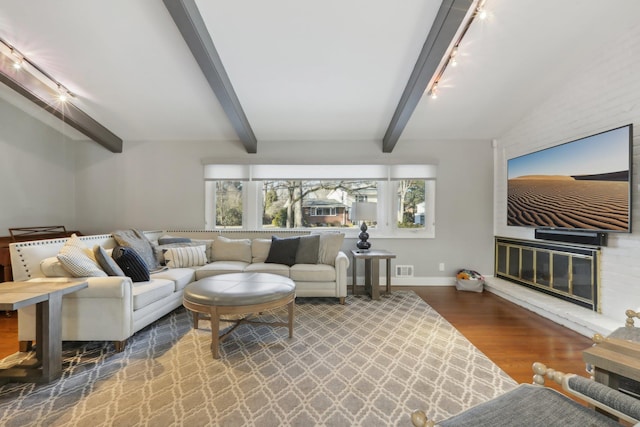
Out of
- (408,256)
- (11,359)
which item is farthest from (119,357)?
(408,256)

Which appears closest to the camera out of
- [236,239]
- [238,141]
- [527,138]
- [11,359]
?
[11,359]

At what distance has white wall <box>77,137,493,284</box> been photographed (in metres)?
4.30

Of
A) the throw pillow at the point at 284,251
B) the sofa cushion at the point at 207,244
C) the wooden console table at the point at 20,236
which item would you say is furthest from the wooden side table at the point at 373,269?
the wooden console table at the point at 20,236

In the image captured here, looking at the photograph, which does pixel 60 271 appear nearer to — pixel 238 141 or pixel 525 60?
pixel 238 141

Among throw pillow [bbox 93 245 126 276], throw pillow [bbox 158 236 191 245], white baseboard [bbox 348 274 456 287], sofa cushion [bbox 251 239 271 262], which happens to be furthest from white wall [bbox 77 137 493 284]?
throw pillow [bbox 93 245 126 276]

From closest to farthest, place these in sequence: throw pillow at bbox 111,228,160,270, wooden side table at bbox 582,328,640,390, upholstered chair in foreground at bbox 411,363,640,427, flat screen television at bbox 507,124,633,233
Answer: upholstered chair in foreground at bbox 411,363,640,427
wooden side table at bbox 582,328,640,390
flat screen television at bbox 507,124,633,233
throw pillow at bbox 111,228,160,270

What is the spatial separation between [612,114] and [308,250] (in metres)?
3.45

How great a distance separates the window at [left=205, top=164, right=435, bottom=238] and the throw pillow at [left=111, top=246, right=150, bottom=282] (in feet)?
5.62

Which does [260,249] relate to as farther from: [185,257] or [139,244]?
[139,244]

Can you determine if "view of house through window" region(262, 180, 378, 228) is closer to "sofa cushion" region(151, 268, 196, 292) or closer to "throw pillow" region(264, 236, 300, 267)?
"throw pillow" region(264, 236, 300, 267)

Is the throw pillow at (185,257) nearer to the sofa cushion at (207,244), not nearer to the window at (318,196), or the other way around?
A: the sofa cushion at (207,244)

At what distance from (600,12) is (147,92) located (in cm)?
465

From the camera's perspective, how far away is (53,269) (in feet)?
7.59

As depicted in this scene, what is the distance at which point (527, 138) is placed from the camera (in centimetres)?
370
